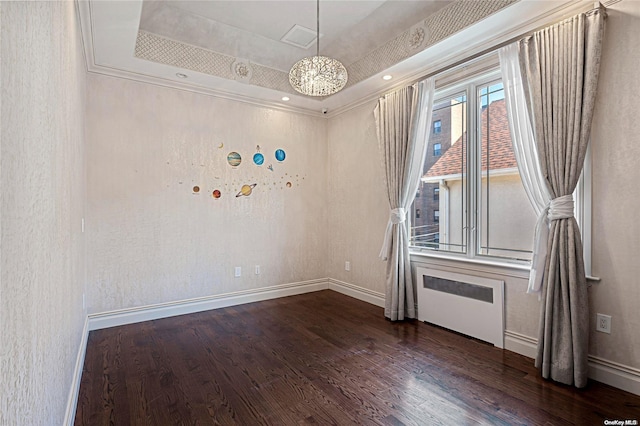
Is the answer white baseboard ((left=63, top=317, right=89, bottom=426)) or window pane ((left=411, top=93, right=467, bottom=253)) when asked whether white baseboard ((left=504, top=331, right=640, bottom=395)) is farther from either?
white baseboard ((left=63, top=317, right=89, bottom=426))

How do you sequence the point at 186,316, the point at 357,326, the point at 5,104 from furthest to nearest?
the point at 186,316 → the point at 357,326 → the point at 5,104

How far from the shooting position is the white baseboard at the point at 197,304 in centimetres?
359

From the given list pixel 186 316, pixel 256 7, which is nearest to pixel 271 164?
pixel 256 7

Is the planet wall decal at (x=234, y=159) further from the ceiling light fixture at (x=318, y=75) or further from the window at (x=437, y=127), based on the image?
the window at (x=437, y=127)

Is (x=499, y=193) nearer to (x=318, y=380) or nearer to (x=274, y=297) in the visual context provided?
(x=318, y=380)

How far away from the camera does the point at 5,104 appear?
0.80 metres

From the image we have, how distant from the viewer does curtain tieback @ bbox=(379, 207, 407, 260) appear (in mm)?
3887

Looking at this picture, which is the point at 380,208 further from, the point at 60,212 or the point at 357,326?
the point at 60,212

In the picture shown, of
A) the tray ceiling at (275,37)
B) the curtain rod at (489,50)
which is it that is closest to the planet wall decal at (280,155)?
the tray ceiling at (275,37)

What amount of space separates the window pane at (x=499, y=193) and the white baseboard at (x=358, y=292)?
1527mm

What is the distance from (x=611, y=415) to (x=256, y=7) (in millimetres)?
4278

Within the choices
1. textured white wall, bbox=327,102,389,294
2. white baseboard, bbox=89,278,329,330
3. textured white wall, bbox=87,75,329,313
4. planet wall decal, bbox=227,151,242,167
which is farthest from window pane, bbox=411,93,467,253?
planet wall decal, bbox=227,151,242,167

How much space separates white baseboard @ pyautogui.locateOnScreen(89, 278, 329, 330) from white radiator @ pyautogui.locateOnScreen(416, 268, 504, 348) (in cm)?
189

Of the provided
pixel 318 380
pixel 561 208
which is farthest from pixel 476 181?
pixel 318 380
